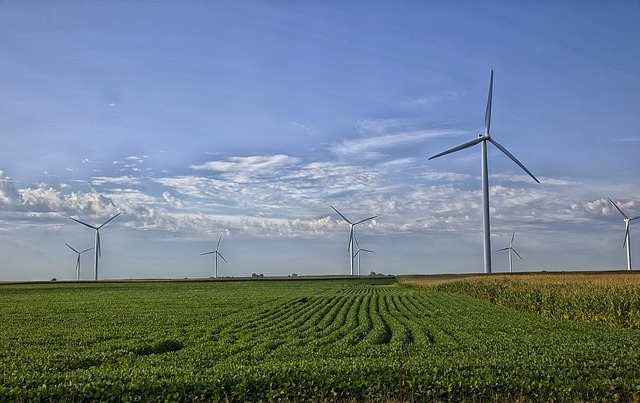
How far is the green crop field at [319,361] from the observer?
48.9 feet

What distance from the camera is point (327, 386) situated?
14.9 metres

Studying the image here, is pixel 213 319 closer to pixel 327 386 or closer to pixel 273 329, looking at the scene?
pixel 273 329

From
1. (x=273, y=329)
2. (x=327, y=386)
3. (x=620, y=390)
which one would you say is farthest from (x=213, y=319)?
(x=620, y=390)

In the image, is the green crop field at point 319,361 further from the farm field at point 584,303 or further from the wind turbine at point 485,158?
the wind turbine at point 485,158

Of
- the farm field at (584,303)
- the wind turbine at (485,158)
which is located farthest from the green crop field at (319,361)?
the wind turbine at (485,158)

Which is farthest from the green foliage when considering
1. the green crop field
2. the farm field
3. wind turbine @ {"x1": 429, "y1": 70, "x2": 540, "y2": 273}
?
wind turbine @ {"x1": 429, "y1": 70, "x2": 540, "y2": 273}

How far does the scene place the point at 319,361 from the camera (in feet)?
59.0

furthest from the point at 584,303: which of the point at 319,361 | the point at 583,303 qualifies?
the point at 319,361

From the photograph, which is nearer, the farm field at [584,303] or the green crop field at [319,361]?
the green crop field at [319,361]

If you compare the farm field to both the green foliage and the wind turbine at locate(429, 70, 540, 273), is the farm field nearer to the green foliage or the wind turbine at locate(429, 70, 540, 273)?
the green foliage

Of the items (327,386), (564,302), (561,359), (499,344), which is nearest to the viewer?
(327,386)

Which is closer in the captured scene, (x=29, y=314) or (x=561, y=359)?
(x=561, y=359)

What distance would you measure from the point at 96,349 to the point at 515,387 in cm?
1606

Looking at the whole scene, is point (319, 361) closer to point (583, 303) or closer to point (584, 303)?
point (584, 303)
